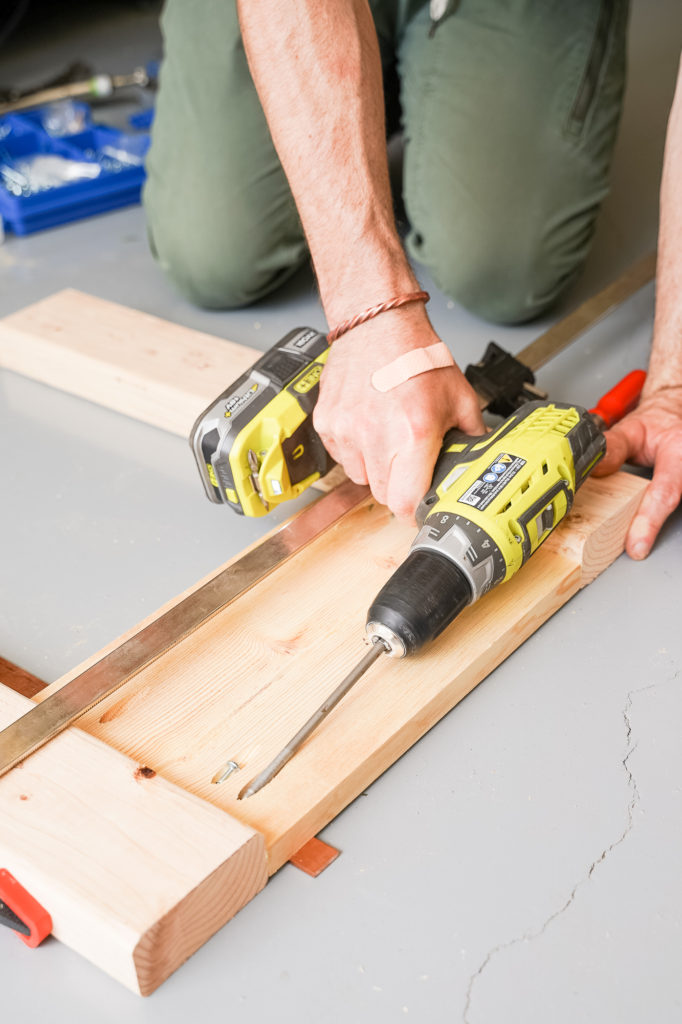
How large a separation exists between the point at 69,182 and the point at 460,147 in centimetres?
146

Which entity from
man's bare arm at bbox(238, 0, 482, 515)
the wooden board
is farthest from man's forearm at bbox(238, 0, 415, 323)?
the wooden board

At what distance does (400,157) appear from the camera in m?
3.43

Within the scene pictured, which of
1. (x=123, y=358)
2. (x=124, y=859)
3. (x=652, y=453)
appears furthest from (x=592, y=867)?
(x=123, y=358)

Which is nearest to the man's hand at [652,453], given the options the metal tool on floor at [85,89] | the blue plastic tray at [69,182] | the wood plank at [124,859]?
the wood plank at [124,859]

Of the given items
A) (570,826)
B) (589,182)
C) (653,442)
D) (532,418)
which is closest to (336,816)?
(570,826)

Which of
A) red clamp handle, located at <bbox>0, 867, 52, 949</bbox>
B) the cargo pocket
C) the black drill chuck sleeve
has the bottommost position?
red clamp handle, located at <bbox>0, 867, 52, 949</bbox>

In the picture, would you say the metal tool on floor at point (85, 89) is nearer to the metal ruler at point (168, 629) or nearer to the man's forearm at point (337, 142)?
the man's forearm at point (337, 142)

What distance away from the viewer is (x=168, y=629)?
156 cm

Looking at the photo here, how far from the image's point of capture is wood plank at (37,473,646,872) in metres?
1.37

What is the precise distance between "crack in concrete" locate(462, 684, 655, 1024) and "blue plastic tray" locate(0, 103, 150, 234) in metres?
2.50

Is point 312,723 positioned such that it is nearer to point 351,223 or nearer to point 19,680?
point 19,680

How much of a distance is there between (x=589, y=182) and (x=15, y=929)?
219 centimetres

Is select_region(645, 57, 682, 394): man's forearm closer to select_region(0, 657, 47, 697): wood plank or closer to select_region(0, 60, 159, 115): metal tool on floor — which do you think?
select_region(0, 657, 47, 697): wood plank

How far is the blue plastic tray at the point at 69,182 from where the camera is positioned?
10.4 ft
